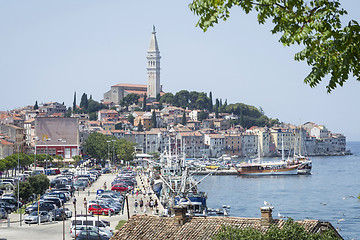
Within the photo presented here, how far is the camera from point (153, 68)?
177750mm

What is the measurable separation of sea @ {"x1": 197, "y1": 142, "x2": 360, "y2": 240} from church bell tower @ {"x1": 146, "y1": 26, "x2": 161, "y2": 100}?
92.1 metres

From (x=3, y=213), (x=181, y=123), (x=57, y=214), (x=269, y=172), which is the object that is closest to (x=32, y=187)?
(x=3, y=213)

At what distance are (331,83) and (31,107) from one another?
501ft

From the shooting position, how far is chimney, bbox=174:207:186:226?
14.2 m

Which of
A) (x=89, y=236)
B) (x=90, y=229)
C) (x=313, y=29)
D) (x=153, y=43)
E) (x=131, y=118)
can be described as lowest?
(x=89, y=236)

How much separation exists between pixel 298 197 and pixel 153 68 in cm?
12522

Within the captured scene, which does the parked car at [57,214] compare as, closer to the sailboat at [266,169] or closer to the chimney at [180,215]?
the chimney at [180,215]

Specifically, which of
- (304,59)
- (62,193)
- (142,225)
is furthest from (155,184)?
(304,59)

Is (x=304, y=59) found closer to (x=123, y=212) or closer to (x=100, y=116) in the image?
(x=123, y=212)

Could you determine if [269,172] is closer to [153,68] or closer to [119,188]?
[119,188]

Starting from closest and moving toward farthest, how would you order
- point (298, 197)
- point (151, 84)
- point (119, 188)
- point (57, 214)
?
point (57, 214) < point (119, 188) < point (298, 197) < point (151, 84)

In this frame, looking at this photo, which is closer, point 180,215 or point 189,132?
point 180,215

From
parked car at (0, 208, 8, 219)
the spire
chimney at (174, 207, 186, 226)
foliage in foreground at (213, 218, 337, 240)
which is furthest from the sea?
the spire

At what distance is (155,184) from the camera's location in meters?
54.1
